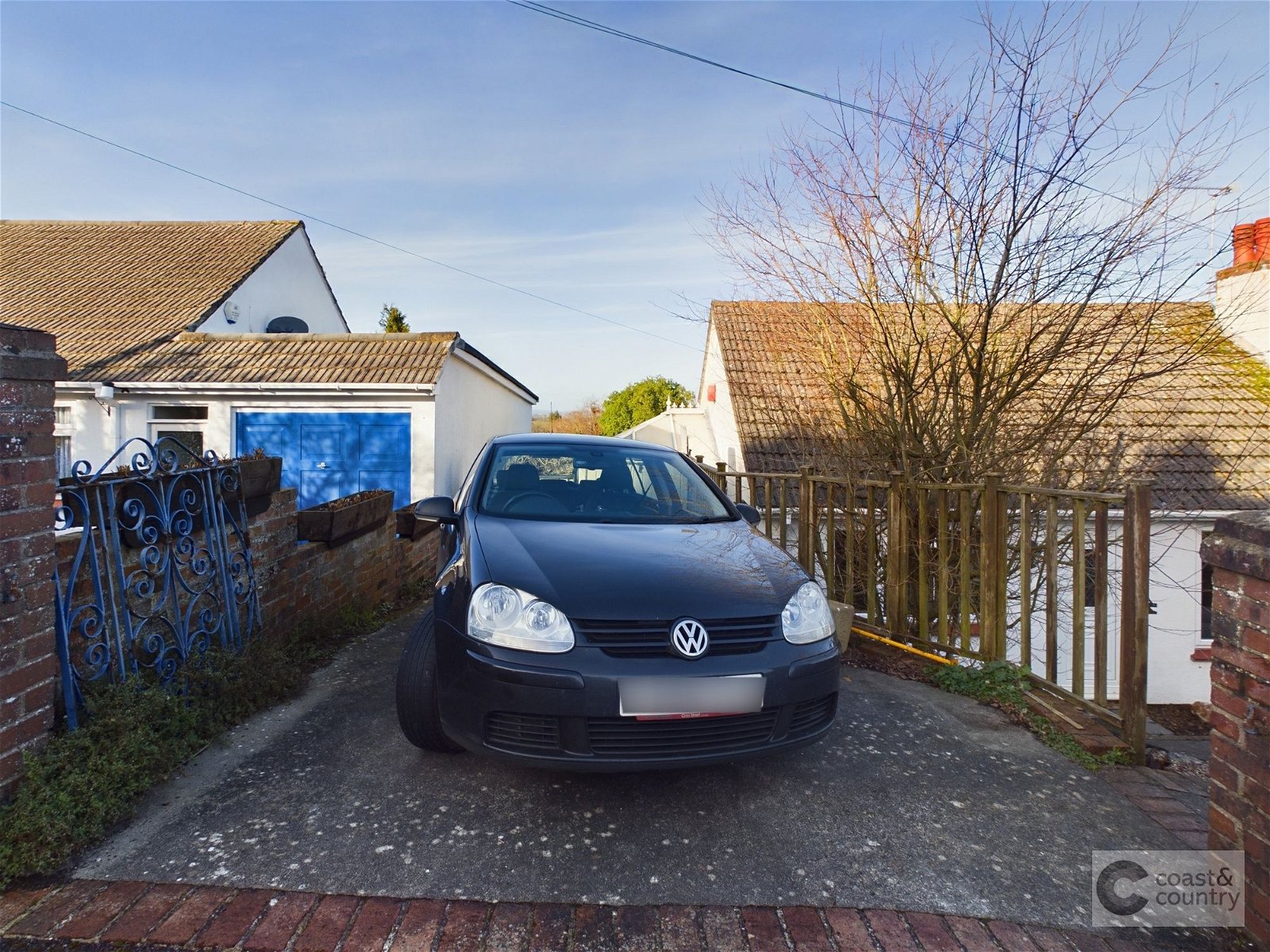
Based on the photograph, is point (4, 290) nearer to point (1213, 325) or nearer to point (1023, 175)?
point (1023, 175)

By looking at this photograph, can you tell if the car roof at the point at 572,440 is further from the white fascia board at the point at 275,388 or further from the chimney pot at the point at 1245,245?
the chimney pot at the point at 1245,245

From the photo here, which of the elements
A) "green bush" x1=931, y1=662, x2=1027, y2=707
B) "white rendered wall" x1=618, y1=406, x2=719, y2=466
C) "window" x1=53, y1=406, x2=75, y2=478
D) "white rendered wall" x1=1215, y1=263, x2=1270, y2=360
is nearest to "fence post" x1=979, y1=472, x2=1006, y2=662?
"green bush" x1=931, y1=662, x2=1027, y2=707

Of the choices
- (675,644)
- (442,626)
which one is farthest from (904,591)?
(442,626)

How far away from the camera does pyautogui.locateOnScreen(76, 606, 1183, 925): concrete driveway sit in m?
2.18

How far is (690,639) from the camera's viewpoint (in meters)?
2.41

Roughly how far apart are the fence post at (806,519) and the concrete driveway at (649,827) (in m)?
2.29

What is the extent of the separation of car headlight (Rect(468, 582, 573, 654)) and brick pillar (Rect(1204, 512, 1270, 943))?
2.09m

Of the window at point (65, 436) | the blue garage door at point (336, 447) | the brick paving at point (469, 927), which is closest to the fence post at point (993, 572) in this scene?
the brick paving at point (469, 927)

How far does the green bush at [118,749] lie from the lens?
2.18m

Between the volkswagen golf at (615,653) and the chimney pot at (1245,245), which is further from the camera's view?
the chimney pot at (1245,245)

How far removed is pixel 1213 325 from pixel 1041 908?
428cm

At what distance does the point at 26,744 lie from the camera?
2309 mm

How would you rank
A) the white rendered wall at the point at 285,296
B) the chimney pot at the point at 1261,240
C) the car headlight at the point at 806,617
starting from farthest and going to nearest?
the white rendered wall at the point at 285,296 < the chimney pot at the point at 1261,240 < the car headlight at the point at 806,617

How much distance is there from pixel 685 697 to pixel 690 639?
0.19 meters
